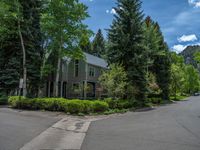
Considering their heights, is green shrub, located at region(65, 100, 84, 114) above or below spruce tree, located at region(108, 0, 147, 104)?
below

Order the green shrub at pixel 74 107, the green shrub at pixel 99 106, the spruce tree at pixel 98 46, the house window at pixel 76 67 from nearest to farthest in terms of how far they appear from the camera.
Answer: the green shrub at pixel 74 107 < the green shrub at pixel 99 106 < the house window at pixel 76 67 < the spruce tree at pixel 98 46

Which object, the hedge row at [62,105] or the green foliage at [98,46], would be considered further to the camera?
the green foliage at [98,46]

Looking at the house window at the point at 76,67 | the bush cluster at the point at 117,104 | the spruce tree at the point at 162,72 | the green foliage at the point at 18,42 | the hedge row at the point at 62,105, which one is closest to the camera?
the hedge row at the point at 62,105

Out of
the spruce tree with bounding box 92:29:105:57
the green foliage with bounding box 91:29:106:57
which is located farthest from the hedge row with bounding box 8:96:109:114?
the spruce tree with bounding box 92:29:105:57

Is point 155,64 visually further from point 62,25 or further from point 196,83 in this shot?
point 196,83

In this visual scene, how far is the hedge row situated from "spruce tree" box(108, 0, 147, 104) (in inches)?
318

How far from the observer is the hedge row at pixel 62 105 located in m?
18.5

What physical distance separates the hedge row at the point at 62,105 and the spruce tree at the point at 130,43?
807 cm

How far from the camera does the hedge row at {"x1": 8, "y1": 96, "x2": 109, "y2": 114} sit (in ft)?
60.8

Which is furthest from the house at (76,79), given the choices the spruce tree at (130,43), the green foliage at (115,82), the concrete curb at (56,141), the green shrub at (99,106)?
the concrete curb at (56,141)

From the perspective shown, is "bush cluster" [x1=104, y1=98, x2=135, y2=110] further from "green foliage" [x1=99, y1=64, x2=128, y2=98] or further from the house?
the house

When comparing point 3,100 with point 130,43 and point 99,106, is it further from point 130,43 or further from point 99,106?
point 130,43

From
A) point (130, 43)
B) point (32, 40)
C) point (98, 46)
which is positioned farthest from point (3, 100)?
point (98, 46)

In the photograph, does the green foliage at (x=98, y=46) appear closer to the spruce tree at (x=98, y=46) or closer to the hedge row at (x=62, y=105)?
the spruce tree at (x=98, y=46)
